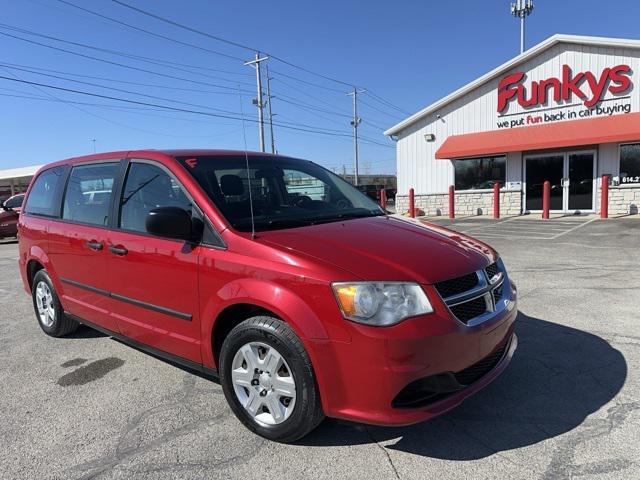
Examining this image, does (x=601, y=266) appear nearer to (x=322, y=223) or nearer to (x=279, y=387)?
(x=322, y=223)

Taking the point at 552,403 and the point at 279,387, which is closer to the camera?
the point at 279,387

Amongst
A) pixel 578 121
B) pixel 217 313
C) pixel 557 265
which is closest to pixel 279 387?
pixel 217 313

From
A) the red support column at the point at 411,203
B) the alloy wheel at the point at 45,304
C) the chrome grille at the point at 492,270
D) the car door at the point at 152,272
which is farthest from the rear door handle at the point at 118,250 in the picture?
the red support column at the point at 411,203

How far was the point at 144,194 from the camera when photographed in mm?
3770

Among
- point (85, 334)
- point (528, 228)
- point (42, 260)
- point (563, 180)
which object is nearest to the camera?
point (42, 260)

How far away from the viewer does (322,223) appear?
11.3 ft

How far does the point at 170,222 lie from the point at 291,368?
1.17m

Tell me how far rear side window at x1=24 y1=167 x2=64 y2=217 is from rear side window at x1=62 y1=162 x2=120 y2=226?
236 millimetres

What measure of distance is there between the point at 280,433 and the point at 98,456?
106 cm

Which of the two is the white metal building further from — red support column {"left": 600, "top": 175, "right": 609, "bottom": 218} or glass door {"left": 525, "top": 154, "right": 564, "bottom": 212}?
red support column {"left": 600, "top": 175, "right": 609, "bottom": 218}

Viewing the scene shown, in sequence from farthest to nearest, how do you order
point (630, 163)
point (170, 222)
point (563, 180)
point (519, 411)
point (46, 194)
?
point (563, 180)
point (630, 163)
point (46, 194)
point (519, 411)
point (170, 222)

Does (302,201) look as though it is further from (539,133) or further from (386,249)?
(539,133)

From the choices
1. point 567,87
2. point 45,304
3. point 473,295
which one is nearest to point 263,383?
point 473,295

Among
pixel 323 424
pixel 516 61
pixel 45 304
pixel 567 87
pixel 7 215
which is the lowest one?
pixel 323 424
